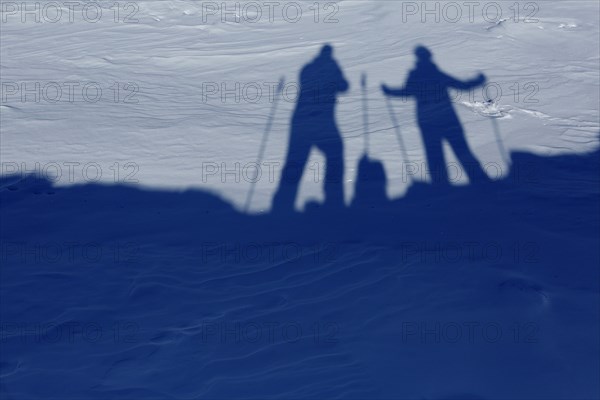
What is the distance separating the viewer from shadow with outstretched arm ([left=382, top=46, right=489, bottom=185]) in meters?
7.77

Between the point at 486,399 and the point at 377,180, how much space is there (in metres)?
3.23

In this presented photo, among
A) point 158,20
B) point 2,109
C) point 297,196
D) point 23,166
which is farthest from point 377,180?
point 158,20

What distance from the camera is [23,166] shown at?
26.5 ft

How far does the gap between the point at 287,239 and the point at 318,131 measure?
226 centimetres

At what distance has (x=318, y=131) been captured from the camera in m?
8.64

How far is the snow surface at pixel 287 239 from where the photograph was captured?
517 cm

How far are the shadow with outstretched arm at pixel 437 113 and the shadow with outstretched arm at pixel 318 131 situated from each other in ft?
2.61

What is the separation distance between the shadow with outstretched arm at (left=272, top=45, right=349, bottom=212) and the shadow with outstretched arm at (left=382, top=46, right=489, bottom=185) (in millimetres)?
797
